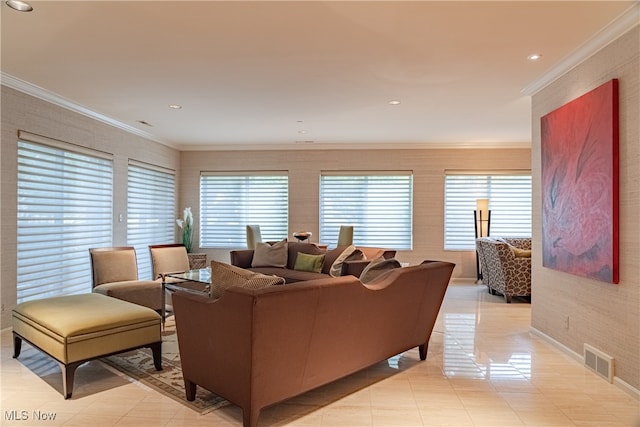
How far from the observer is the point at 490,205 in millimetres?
7781

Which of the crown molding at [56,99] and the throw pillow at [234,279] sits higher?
the crown molding at [56,99]

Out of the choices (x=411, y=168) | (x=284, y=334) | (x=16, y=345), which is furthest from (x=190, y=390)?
(x=411, y=168)

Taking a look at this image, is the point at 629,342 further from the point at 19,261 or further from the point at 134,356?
the point at 19,261

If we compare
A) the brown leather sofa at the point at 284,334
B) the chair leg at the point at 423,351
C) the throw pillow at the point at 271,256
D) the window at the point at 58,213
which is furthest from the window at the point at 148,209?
the chair leg at the point at 423,351

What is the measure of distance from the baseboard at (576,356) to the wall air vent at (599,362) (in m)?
0.06

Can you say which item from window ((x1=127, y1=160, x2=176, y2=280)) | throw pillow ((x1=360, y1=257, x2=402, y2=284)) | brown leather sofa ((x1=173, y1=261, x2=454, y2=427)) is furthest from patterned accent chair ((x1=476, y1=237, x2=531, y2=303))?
window ((x1=127, y1=160, x2=176, y2=280))

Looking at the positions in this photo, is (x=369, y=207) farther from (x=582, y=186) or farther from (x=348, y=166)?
(x=582, y=186)

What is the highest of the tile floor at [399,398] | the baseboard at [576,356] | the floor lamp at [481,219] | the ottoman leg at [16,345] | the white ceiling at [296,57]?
the white ceiling at [296,57]

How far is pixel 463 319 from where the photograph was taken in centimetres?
498

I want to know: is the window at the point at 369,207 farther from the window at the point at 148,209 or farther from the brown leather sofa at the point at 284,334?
the brown leather sofa at the point at 284,334

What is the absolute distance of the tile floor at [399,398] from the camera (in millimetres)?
2473

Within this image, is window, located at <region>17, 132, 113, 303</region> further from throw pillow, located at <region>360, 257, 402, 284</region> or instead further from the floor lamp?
the floor lamp

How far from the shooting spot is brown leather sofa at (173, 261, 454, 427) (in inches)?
87.0

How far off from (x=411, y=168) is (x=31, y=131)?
5.98 metres
